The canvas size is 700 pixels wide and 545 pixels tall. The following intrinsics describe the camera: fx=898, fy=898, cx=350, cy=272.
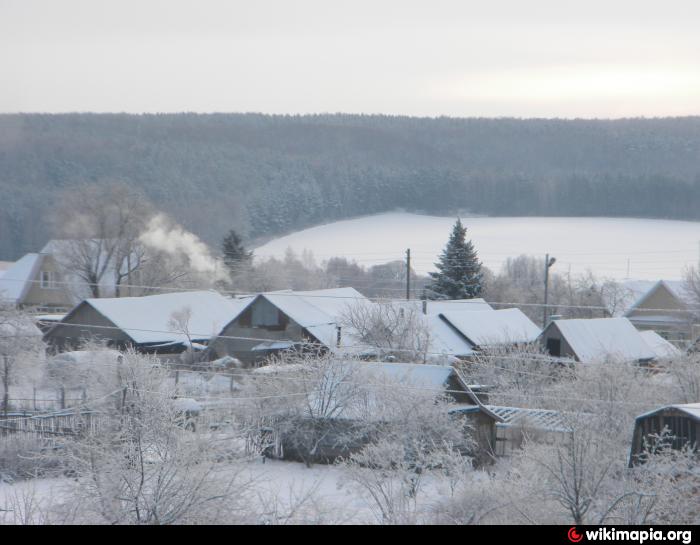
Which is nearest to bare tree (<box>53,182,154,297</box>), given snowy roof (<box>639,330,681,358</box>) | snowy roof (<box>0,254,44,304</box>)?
snowy roof (<box>0,254,44,304</box>)

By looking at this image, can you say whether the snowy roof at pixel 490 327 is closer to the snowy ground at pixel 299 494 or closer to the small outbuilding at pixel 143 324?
the small outbuilding at pixel 143 324

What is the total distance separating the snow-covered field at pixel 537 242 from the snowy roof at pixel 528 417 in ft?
95.1

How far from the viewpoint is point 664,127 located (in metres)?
47.5

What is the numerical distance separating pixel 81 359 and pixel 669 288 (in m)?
29.6

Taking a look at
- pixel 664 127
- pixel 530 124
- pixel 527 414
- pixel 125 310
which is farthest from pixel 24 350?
pixel 530 124

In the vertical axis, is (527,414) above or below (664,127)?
below

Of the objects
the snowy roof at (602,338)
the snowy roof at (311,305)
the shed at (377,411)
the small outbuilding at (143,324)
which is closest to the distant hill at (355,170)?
the small outbuilding at (143,324)

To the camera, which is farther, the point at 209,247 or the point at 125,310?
the point at 209,247

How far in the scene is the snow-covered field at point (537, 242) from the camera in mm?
52031

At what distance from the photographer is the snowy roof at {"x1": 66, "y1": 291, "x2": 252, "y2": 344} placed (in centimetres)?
3162
